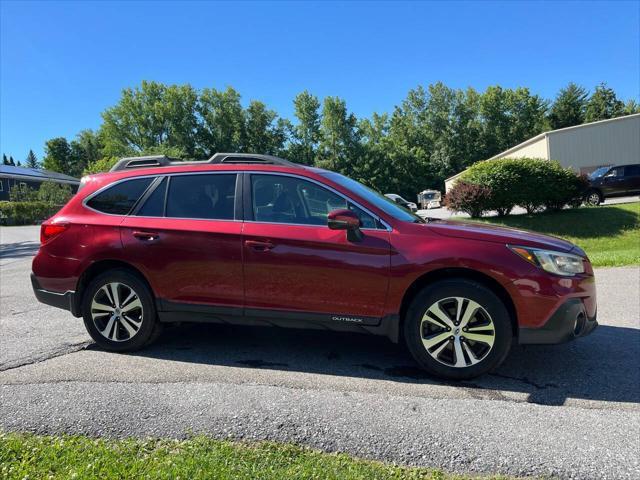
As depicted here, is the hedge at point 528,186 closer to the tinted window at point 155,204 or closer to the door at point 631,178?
the door at point 631,178

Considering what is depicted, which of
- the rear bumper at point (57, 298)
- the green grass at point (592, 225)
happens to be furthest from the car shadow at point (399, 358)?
the green grass at point (592, 225)

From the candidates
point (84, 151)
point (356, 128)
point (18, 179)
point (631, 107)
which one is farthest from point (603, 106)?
point (84, 151)

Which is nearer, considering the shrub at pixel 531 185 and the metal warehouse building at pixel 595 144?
the shrub at pixel 531 185

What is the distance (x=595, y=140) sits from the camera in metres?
30.7

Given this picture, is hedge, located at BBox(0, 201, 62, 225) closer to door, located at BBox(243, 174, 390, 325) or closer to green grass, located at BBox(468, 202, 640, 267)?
green grass, located at BBox(468, 202, 640, 267)

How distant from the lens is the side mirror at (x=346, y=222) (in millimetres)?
3705

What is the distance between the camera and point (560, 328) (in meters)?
3.54

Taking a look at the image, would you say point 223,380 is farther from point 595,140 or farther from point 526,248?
point 595,140

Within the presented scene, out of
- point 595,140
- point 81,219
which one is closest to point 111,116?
point 595,140

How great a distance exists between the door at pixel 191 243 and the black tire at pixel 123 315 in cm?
14

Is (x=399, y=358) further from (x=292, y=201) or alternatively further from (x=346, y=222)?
(x=292, y=201)

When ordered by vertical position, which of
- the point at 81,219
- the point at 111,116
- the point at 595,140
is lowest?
the point at 81,219

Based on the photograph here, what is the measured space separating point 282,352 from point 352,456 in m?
1.87

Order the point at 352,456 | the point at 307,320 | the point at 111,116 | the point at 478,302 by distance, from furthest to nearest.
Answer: the point at 111,116, the point at 307,320, the point at 478,302, the point at 352,456
